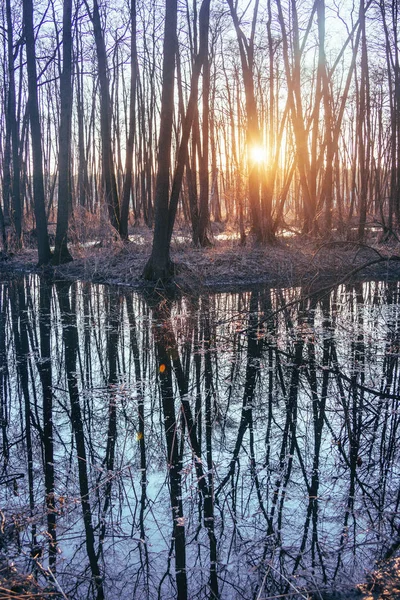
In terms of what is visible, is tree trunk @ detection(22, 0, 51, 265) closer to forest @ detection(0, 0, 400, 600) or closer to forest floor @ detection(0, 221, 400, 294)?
forest floor @ detection(0, 221, 400, 294)

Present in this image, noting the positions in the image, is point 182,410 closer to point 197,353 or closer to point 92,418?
point 92,418

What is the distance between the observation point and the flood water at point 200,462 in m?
2.15

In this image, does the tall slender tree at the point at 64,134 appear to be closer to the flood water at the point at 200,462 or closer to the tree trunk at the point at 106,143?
the tree trunk at the point at 106,143

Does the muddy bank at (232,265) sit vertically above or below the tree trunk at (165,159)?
below

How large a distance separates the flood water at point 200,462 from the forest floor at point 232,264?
15.1 feet

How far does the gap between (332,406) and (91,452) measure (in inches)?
72.1

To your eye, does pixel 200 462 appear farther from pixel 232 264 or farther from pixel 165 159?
pixel 232 264

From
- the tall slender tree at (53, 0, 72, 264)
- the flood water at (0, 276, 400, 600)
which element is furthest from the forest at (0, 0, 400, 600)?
the tall slender tree at (53, 0, 72, 264)

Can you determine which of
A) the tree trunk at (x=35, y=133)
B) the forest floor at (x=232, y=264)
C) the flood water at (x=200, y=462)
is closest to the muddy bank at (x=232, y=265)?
the forest floor at (x=232, y=264)

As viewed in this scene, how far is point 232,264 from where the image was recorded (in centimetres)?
1234

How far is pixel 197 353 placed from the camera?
5.79m

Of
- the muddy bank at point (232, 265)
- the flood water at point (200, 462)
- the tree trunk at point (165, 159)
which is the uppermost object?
the tree trunk at point (165, 159)

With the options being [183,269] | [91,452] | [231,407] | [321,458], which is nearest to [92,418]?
[91,452]

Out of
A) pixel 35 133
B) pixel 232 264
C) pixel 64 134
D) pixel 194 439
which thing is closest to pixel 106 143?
pixel 64 134
